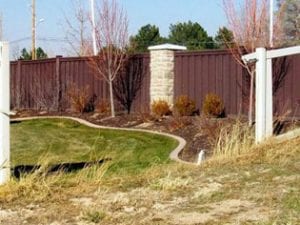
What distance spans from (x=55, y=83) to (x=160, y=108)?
21.1 ft

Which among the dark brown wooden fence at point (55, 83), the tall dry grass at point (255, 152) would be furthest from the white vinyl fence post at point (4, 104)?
the dark brown wooden fence at point (55, 83)

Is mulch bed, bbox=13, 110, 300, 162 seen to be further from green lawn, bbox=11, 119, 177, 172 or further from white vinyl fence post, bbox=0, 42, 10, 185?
white vinyl fence post, bbox=0, 42, 10, 185

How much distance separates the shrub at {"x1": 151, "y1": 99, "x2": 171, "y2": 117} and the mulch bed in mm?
258

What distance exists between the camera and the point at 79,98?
880 inches

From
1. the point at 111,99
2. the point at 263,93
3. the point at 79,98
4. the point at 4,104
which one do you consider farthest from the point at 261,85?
the point at 79,98

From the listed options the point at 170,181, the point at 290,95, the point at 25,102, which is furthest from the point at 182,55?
the point at 170,181

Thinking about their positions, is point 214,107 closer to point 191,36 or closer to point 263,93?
point 263,93

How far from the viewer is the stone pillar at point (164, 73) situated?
2022 cm

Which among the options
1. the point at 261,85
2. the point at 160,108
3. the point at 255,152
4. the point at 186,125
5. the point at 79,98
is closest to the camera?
the point at 255,152

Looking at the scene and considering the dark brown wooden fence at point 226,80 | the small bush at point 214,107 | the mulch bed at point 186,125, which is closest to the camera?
the mulch bed at point 186,125

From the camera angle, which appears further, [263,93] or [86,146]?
[86,146]

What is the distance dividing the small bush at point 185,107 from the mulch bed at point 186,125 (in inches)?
12.6

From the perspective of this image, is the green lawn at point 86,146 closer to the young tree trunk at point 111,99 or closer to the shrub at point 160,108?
the young tree trunk at point 111,99

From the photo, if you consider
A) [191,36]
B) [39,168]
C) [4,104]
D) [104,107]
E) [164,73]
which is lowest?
[39,168]
